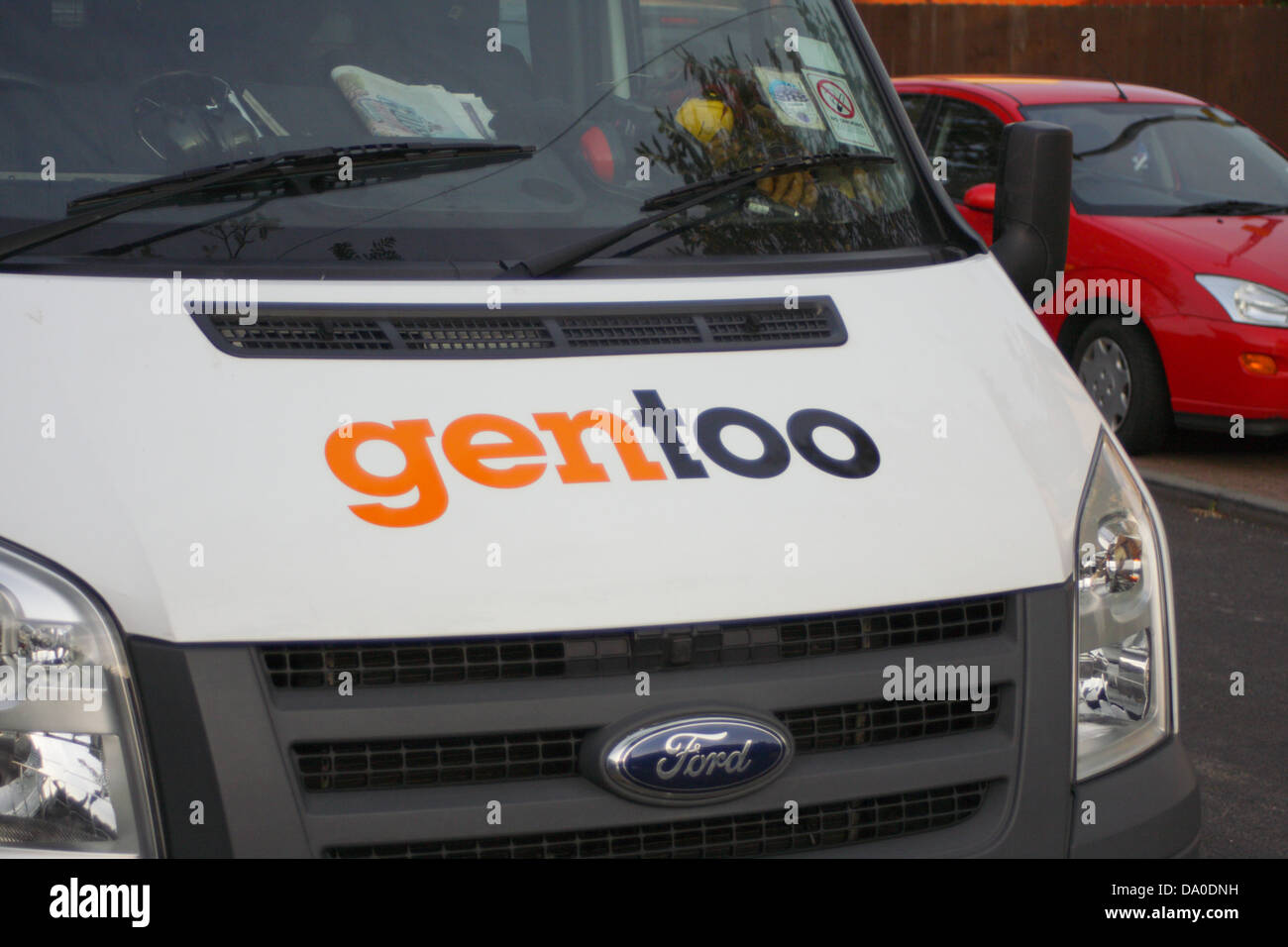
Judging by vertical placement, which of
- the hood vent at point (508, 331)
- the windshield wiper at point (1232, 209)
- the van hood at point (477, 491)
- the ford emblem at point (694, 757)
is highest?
the windshield wiper at point (1232, 209)

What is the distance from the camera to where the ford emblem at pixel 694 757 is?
2.14m

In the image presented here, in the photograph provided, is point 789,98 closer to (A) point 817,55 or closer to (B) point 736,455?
(A) point 817,55

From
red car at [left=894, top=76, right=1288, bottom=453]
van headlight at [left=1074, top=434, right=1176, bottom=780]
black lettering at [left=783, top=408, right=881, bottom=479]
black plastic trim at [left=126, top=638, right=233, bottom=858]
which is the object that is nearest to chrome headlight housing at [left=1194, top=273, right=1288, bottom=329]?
red car at [left=894, top=76, right=1288, bottom=453]

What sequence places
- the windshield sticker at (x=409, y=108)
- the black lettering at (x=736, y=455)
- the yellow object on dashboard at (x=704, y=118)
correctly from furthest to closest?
the yellow object on dashboard at (x=704, y=118)
the windshield sticker at (x=409, y=108)
the black lettering at (x=736, y=455)

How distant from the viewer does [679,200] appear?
115 inches

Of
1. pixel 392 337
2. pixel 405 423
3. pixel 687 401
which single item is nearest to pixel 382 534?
pixel 405 423

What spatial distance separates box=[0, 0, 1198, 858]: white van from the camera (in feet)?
6.82

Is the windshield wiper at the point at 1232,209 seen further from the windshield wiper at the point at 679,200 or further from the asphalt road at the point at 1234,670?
the windshield wiper at the point at 679,200

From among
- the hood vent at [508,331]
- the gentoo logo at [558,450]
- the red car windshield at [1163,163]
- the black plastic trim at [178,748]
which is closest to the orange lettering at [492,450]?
the gentoo logo at [558,450]

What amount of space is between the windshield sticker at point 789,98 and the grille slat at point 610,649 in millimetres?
1272

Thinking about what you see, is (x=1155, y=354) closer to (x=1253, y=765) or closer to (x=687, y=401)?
(x=1253, y=765)

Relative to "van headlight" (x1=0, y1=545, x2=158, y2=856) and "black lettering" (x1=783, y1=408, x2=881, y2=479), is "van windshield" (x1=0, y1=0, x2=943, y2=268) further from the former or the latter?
"van headlight" (x1=0, y1=545, x2=158, y2=856)

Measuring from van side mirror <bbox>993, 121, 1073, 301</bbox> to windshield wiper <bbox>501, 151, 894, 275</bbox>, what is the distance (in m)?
0.37
